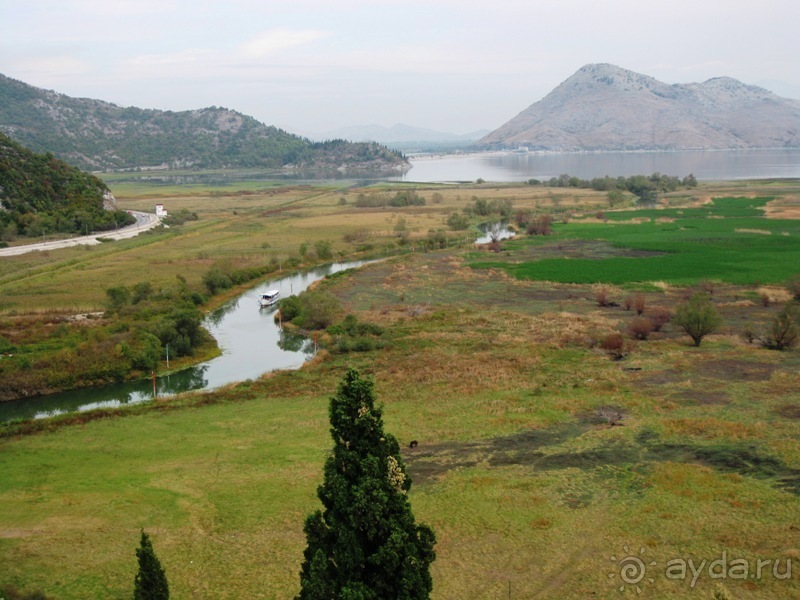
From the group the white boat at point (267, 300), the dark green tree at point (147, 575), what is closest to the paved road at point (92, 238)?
the white boat at point (267, 300)

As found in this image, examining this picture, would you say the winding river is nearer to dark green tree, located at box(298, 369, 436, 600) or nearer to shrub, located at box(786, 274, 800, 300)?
dark green tree, located at box(298, 369, 436, 600)

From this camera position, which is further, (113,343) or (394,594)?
(113,343)

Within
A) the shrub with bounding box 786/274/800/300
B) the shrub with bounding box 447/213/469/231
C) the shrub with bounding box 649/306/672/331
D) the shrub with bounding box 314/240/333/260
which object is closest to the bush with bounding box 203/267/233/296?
the shrub with bounding box 314/240/333/260

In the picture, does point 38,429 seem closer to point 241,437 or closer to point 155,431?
point 155,431

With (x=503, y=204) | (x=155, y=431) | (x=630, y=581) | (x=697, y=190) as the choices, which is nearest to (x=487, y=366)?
(x=155, y=431)

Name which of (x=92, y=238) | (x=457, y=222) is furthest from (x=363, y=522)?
(x=457, y=222)

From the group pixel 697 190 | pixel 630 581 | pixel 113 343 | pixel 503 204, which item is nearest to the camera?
pixel 630 581

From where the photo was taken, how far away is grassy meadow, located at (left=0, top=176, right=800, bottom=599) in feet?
50.2

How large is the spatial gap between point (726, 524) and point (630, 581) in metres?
3.39

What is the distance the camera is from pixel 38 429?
24.8m

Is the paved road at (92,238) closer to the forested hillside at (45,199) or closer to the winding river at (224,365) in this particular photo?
the forested hillside at (45,199)

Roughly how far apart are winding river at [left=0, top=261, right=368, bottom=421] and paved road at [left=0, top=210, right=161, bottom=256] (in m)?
25.7

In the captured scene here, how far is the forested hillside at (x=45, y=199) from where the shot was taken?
2908 inches

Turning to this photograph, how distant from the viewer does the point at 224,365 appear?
3472 centimetres
